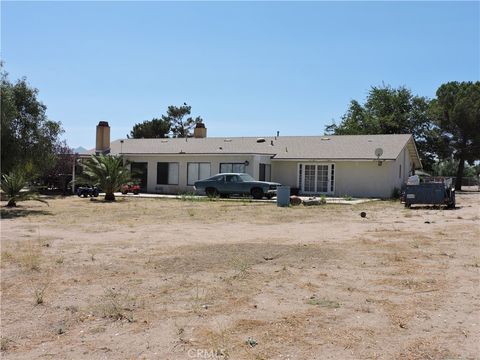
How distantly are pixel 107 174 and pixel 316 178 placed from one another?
12446 millimetres

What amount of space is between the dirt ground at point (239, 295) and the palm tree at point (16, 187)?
23.5 feet

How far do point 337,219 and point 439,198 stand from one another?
281 inches

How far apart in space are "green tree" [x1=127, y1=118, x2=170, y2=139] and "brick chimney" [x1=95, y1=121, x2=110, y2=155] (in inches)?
1069

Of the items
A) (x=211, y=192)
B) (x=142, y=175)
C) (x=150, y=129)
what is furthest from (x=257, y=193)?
(x=150, y=129)

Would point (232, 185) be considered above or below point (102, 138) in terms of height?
below

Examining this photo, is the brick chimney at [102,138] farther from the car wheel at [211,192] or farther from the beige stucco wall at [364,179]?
the beige stucco wall at [364,179]

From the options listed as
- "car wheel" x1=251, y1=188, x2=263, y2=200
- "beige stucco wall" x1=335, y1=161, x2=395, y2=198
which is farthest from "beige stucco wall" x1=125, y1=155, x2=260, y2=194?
"beige stucco wall" x1=335, y1=161, x2=395, y2=198

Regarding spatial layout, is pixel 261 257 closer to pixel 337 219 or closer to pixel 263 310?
pixel 263 310

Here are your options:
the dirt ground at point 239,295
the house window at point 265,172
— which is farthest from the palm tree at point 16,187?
the house window at point 265,172

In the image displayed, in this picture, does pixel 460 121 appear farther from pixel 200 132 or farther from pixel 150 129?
pixel 150 129

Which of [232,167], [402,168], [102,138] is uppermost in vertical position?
[102,138]

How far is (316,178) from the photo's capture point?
3138 centimetres

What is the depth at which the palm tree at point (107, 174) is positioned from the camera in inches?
1036

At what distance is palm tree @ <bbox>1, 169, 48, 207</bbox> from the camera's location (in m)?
19.5
